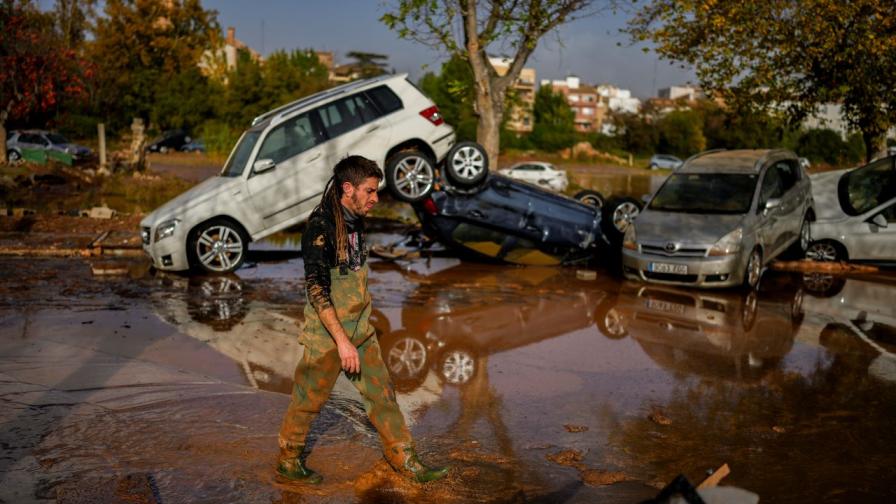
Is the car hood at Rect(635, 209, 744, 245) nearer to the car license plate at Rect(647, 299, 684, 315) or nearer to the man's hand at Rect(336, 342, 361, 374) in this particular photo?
the car license plate at Rect(647, 299, 684, 315)

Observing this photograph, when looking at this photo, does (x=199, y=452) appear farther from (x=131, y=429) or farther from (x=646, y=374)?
(x=646, y=374)

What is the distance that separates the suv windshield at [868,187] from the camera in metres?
13.7

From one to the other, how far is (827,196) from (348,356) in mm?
12657

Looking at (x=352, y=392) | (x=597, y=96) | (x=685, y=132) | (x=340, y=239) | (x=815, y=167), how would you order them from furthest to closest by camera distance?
1. (x=597, y=96)
2. (x=685, y=132)
3. (x=815, y=167)
4. (x=352, y=392)
5. (x=340, y=239)

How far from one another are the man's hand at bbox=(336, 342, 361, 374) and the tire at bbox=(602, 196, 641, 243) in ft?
31.8

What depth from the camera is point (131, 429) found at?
17.7 feet

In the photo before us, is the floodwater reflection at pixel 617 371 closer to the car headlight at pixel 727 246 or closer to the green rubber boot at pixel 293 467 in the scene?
the car headlight at pixel 727 246

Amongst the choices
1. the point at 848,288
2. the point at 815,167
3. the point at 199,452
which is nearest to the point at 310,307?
the point at 199,452

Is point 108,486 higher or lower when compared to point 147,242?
lower

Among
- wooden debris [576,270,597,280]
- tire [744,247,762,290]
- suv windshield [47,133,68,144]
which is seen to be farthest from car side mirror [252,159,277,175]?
suv windshield [47,133,68,144]

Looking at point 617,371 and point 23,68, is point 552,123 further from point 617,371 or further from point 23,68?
point 617,371

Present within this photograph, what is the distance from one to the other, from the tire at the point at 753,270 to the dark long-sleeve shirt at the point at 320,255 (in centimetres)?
843

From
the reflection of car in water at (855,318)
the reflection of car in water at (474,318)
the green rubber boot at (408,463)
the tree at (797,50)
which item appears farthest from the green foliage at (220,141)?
the green rubber boot at (408,463)

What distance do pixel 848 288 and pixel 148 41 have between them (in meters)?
61.9
